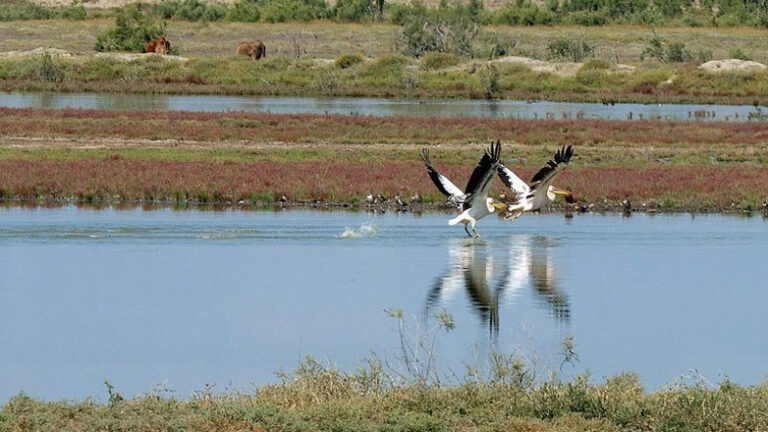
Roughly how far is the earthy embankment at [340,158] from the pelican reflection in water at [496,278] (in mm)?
4856

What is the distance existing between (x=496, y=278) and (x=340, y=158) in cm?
1301

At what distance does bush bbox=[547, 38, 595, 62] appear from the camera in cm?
7050

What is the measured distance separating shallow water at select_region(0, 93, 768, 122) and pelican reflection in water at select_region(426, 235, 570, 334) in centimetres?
2156

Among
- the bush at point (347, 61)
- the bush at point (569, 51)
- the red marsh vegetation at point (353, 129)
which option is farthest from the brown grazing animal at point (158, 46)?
the red marsh vegetation at point (353, 129)

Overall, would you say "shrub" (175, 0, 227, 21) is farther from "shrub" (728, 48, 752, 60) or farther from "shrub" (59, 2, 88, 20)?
"shrub" (728, 48, 752, 60)

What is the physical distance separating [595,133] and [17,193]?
627 inches

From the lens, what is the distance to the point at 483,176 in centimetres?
2038

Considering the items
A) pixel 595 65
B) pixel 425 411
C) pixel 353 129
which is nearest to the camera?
pixel 425 411

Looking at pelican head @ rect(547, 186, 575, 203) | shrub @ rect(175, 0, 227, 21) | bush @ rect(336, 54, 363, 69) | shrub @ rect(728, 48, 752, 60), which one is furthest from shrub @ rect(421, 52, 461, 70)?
pelican head @ rect(547, 186, 575, 203)

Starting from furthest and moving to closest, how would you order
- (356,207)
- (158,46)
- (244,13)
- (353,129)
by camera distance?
(244,13)
(158,46)
(353,129)
(356,207)

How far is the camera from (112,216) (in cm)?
2378

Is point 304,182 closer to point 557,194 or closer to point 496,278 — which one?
point 557,194

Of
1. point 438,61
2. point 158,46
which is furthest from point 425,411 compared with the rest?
point 158,46

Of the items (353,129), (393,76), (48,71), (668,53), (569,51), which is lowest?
(353,129)
